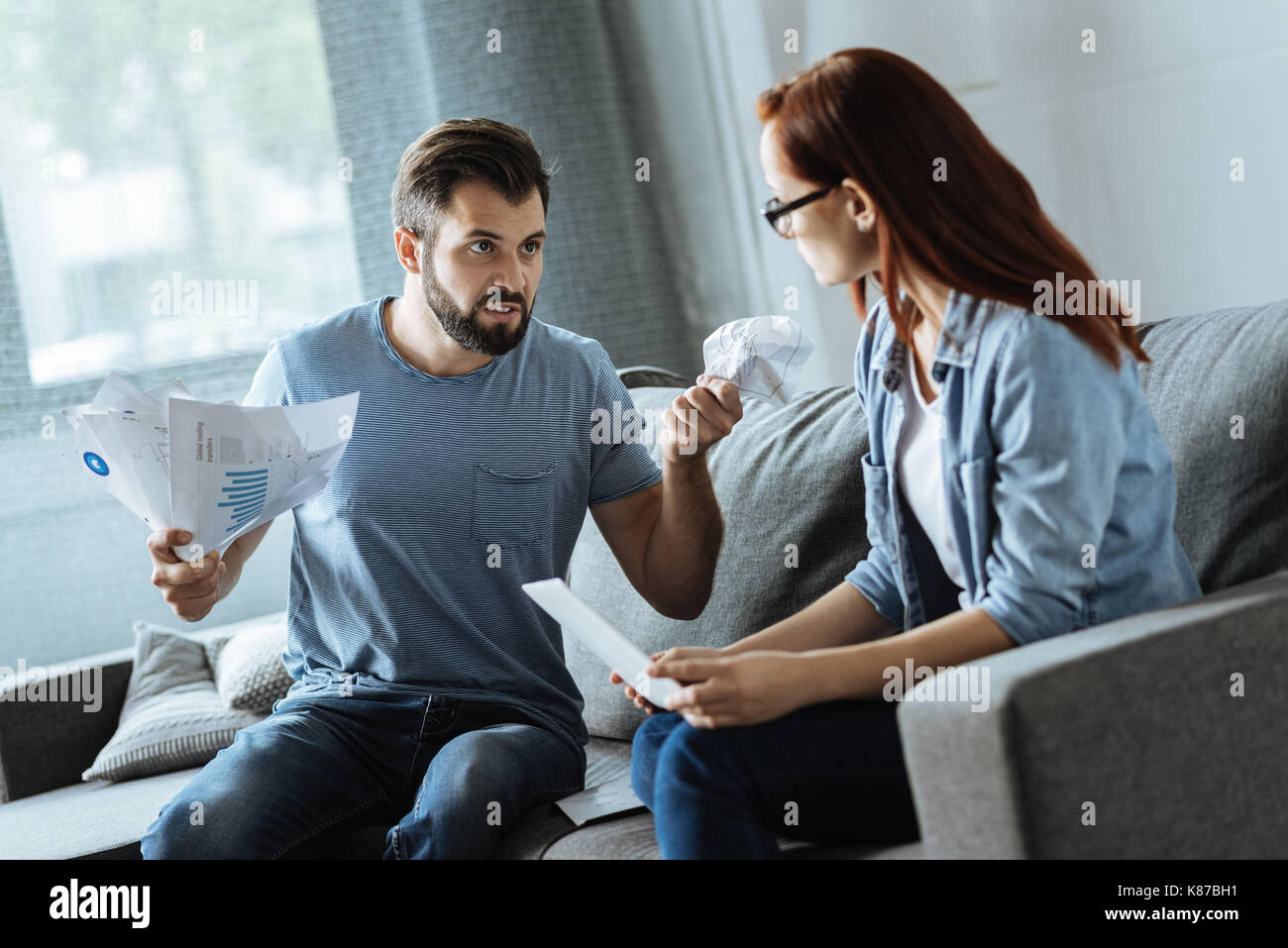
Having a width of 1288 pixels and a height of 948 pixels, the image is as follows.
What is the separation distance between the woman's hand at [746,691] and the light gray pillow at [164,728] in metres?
1.18

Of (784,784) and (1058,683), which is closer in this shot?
(1058,683)

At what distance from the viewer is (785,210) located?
47.4 inches

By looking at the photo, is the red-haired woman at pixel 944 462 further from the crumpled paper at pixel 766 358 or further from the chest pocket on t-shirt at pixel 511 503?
the chest pocket on t-shirt at pixel 511 503

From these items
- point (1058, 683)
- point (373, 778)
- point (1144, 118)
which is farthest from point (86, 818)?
point (1144, 118)

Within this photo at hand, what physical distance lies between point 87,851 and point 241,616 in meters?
1.21

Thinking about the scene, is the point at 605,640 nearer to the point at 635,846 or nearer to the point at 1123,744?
the point at 635,846

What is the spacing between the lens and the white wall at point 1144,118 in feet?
5.95

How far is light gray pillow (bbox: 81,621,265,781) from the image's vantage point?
2.02m

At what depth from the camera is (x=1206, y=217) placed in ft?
6.23

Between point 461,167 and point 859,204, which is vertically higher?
point 461,167

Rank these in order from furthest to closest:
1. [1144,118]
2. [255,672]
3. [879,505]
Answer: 1. [255,672]
2. [1144,118]
3. [879,505]

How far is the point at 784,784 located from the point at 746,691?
0.29ft

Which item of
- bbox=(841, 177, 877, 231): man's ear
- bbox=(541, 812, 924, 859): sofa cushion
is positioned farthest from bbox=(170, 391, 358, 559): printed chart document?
bbox=(841, 177, 877, 231): man's ear
